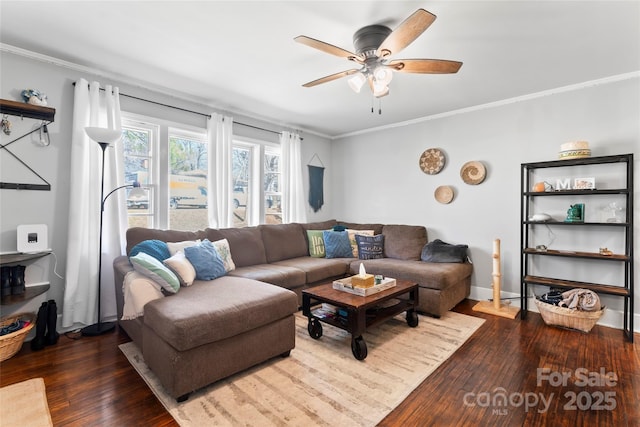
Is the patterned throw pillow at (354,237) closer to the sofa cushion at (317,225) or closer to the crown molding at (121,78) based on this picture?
the sofa cushion at (317,225)

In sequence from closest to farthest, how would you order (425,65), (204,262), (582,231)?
(425,65), (204,262), (582,231)

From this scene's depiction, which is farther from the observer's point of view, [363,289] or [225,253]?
[225,253]

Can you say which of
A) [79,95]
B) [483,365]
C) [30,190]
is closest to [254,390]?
[483,365]

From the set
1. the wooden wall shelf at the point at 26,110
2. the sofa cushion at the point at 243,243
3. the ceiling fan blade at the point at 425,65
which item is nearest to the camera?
the ceiling fan blade at the point at 425,65

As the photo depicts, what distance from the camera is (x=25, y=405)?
1794 millimetres

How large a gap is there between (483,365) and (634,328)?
1.94 m

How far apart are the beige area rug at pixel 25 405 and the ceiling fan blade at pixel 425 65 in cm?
304

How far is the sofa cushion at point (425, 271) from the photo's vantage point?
10.6 ft

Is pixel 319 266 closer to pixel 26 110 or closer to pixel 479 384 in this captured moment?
pixel 479 384

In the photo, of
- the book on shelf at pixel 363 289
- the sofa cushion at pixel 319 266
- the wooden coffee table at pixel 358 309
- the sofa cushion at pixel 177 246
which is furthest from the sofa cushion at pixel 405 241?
the sofa cushion at pixel 177 246

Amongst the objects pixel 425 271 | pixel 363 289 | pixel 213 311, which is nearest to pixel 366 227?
pixel 425 271

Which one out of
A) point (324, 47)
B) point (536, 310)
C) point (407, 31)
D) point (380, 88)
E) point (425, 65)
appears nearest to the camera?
point (407, 31)

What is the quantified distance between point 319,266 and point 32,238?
2720 millimetres

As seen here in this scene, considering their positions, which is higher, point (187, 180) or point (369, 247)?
point (187, 180)
